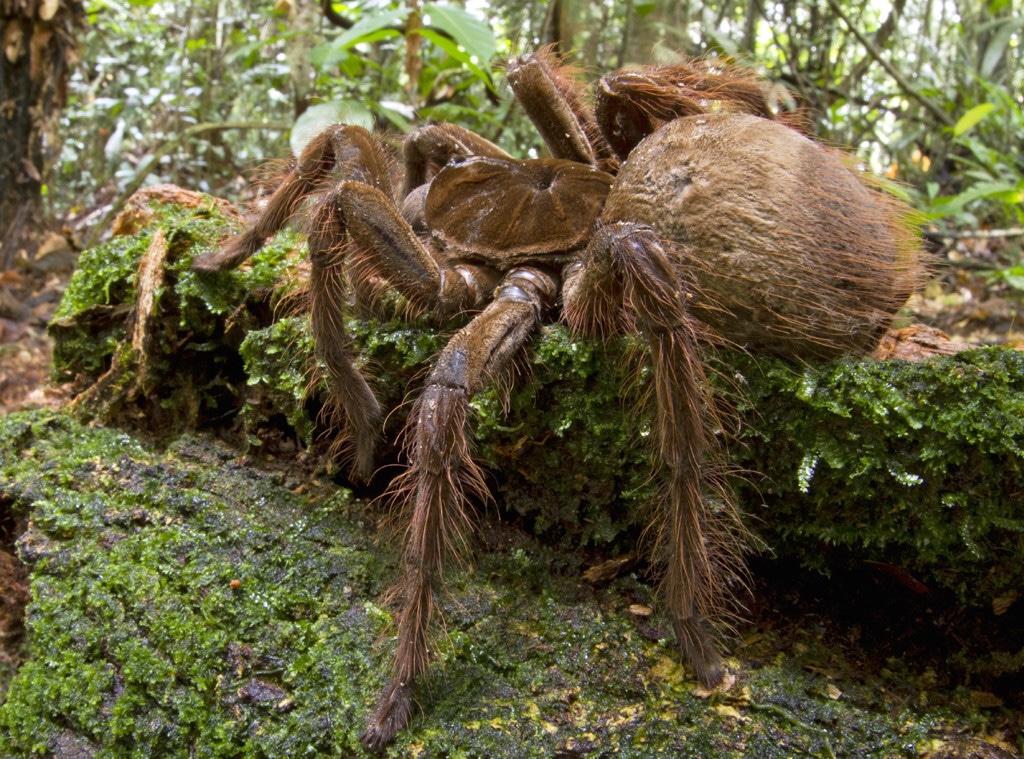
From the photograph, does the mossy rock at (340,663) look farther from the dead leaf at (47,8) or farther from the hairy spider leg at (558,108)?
the dead leaf at (47,8)

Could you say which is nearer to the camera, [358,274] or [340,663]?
[340,663]

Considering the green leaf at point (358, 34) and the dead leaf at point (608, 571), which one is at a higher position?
the green leaf at point (358, 34)

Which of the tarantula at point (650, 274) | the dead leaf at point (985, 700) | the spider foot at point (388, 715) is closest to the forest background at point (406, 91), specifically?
the tarantula at point (650, 274)

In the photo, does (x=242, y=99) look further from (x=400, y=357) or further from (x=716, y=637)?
(x=716, y=637)

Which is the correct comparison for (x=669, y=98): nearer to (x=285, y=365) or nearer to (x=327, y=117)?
(x=285, y=365)

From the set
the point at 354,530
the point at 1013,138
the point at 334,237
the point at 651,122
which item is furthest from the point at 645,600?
the point at 1013,138

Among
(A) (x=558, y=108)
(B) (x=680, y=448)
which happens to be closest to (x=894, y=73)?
(A) (x=558, y=108)

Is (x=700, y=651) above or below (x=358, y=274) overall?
below

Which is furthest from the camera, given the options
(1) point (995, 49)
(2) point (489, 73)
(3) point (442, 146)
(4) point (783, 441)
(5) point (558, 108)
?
(1) point (995, 49)
